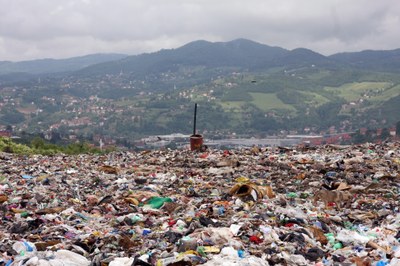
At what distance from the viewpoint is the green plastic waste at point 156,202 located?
6896mm

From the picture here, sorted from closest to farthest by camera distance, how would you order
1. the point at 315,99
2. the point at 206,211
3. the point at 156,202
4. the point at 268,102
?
1. the point at 206,211
2. the point at 156,202
3. the point at 268,102
4. the point at 315,99

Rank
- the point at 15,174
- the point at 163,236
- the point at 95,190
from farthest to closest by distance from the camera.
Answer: the point at 15,174 < the point at 95,190 < the point at 163,236

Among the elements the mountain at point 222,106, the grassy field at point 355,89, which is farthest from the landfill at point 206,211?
the grassy field at point 355,89

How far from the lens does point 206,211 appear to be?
6.27 metres

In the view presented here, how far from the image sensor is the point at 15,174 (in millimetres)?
10055

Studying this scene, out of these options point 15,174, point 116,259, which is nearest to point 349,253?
point 116,259

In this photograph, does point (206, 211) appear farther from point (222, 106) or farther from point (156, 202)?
point (222, 106)

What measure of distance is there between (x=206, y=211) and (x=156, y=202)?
105 centimetres

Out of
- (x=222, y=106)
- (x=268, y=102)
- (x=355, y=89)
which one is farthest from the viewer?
(x=355, y=89)

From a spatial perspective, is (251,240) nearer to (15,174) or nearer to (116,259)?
(116,259)

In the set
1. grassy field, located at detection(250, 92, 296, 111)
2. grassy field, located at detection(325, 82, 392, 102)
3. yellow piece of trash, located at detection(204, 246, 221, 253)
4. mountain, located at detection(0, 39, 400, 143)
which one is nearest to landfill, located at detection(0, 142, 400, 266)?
yellow piece of trash, located at detection(204, 246, 221, 253)

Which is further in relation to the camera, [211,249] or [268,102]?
[268,102]

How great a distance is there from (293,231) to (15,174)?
23.0ft

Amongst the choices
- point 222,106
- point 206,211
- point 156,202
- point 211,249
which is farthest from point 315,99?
point 211,249
